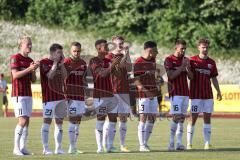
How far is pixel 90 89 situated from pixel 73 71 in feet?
7.20

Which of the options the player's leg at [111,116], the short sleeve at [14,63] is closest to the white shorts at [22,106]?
the short sleeve at [14,63]

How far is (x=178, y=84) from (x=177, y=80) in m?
0.09

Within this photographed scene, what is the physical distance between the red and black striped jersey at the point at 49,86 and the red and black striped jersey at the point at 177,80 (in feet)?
8.49

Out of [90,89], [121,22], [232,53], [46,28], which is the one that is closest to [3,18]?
[46,28]

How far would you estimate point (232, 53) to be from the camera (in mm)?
54594

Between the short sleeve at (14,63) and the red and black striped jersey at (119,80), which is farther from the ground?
the short sleeve at (14,63)

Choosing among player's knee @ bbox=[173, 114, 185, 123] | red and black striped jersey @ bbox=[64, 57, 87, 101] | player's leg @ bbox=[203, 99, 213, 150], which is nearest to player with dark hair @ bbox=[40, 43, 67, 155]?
red and black striped jersey @ bbox=[64, 57, 87, 101]

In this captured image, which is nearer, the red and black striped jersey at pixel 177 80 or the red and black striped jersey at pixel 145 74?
the red and black striped jersey at pixel 145 74

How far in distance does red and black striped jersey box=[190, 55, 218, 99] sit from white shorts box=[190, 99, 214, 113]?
0.09 metres

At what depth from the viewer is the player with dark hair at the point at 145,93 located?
18.3 meters

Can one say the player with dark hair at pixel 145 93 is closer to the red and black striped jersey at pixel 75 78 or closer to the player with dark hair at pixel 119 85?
the player with dark hair at pixel 119 85

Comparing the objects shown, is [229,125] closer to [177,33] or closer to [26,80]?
[26,80]

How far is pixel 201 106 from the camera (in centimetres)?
1938

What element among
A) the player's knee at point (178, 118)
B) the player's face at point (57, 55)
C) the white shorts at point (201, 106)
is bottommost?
the player's knee at point (178, 118)
